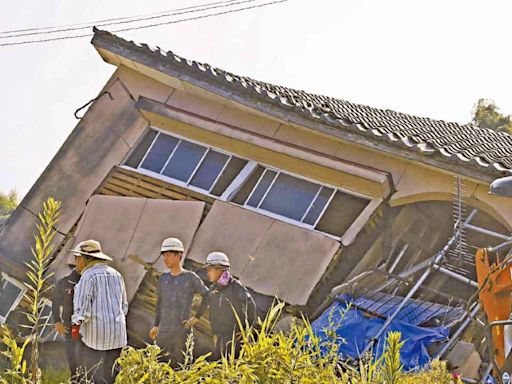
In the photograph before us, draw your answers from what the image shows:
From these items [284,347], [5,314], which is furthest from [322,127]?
[284,347]

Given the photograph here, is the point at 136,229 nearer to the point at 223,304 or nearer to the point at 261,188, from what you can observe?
the point at 261,188

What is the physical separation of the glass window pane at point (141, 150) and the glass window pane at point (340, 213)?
2984mm

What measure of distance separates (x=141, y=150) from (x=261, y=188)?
205 cm

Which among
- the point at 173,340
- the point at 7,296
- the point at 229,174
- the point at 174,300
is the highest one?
the point at 229,174

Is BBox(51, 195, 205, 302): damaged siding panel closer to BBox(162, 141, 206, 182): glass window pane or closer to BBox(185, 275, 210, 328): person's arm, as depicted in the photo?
BBox(162, 141, 206, 182): glass window pane

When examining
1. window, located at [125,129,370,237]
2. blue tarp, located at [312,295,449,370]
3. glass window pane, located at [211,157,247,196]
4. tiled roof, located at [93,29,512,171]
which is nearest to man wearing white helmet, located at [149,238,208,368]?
blue tarp, located at [312,295,449,370]

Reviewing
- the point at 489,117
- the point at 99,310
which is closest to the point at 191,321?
the point at 99,310

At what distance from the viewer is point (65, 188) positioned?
11406 millimetres

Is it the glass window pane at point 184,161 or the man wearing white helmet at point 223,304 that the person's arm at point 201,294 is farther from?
the glass window pane at point 184,161

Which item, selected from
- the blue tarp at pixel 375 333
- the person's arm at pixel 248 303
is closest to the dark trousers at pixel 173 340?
the person's arm at pixel 248 303

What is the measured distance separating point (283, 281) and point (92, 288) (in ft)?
12.0

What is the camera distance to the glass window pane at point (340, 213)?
33.3 ft

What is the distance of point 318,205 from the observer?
10344mm

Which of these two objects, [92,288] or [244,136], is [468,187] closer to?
[244,136]
